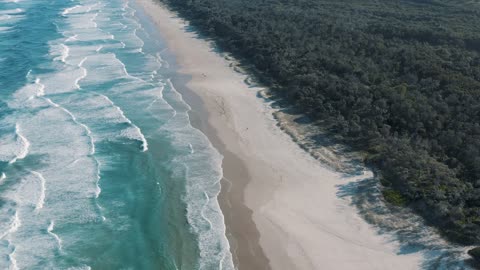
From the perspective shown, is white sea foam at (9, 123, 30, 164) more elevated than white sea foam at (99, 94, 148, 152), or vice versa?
white sea foam at (99, 94, 148, 152)

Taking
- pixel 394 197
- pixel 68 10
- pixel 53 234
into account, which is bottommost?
pixel 53 234

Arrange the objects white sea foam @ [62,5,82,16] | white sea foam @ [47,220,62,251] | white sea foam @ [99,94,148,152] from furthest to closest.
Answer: white sea foam @ [62,5,82,16], white sea foam @ [99,94,148,152], white sea foam @ [47,220,62,251]

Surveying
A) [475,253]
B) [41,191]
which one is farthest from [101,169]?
[475,253]

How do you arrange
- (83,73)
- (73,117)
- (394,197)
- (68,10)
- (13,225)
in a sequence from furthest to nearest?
(68,10), (83,73), (73,117), (394,197), (13,225)

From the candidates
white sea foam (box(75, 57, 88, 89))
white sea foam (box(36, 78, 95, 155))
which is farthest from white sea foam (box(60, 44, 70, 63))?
white sea foam (box(36, 78, 95, 155))

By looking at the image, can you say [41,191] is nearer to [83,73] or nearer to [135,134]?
[135,134]

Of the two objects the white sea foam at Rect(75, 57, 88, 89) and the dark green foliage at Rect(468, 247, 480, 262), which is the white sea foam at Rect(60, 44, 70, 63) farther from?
the dark green foliage at Rect(468, 247, 480, 262)

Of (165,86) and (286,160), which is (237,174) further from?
(165,86)
